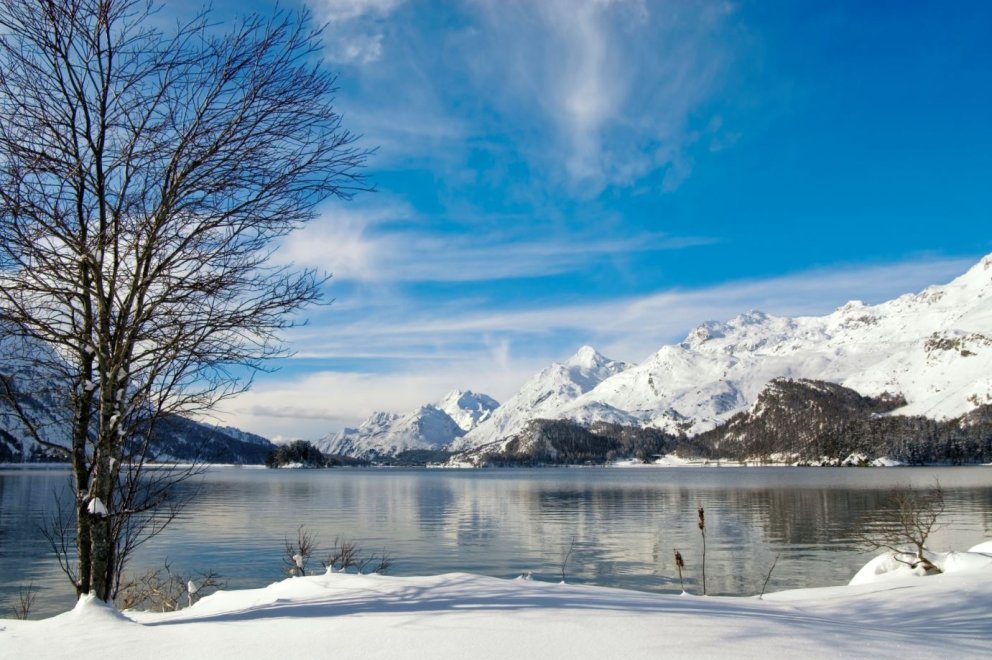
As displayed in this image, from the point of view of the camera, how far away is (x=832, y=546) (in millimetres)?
40625

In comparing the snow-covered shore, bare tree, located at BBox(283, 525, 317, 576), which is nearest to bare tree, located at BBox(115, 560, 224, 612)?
bare tree, located at BBox(283, 525, 317, 576)

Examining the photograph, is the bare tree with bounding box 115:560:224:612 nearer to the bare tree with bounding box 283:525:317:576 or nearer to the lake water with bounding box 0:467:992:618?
the lake water with bounding box 0:467:992:618

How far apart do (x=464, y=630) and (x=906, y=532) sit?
72.8 feet

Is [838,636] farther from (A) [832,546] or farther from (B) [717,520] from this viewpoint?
(B) [717,520]

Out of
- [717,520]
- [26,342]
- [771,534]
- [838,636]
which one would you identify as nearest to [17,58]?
[26,342]

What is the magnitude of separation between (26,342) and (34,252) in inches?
66.5

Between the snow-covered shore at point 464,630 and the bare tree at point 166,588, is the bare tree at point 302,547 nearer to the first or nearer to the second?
the bare tree at point 166,588

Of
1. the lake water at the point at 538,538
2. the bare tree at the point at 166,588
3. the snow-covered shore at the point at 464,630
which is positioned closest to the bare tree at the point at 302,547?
the lake water at the point at 538,538

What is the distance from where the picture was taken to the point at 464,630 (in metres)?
6.27

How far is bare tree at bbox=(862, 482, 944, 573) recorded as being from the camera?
21.0 metres

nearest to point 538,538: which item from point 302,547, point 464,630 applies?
point 302,547

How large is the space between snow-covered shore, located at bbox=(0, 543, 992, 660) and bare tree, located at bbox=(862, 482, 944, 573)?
13.3 meters

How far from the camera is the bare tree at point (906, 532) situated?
827 inches

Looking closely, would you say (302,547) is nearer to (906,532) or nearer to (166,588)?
(166,588)
